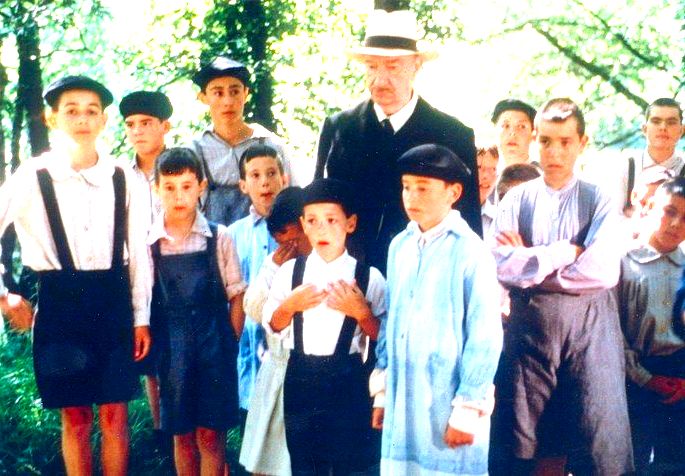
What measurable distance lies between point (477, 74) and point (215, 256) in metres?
9.82

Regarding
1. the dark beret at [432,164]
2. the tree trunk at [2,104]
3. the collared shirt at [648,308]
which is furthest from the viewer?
the tree trunk at [2,104]

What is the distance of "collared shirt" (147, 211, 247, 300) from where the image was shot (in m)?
4.13

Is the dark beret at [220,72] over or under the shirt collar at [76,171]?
over

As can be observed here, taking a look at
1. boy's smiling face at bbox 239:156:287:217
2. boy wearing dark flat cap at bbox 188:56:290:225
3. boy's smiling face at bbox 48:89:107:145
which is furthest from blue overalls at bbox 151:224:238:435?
boy wearing dark flat cap at bbox 188:56:290:225

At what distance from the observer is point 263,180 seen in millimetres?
4531

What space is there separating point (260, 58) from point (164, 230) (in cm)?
369

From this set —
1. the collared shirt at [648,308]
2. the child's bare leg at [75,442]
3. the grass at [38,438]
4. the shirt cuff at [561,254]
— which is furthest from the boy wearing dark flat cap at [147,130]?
the collared shirt at [648,308]

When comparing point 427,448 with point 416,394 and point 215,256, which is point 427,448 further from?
point 215,256

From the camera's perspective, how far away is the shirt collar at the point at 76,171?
3.95 metres

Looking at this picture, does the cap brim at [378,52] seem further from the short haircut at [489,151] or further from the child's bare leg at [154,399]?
the child's bare leg at [154,399]

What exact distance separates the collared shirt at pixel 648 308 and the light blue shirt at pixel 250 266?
1812mm

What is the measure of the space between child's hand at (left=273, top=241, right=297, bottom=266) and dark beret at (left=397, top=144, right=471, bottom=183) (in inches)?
31.9

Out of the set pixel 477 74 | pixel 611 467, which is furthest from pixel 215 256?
pixel 477 74

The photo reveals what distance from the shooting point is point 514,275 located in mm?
3830
